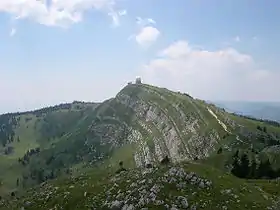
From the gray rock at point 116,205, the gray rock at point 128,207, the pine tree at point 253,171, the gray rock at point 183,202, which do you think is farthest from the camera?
the pine tree at point 253,171

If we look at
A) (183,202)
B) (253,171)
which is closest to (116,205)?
(183,202)

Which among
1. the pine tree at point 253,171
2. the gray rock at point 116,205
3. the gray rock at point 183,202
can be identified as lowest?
the pine tree at point 253,171

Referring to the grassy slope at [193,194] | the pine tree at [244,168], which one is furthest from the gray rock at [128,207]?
the pine tree at [244,168]

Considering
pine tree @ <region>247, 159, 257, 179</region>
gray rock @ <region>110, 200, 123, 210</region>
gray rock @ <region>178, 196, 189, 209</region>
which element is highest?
gray rock @ <region>178, 196, 189, 209</region>

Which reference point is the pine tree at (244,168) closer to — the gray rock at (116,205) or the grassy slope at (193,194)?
the grassy slope at (193,194)

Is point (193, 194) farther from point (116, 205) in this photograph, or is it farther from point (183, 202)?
A: point (116, 205)

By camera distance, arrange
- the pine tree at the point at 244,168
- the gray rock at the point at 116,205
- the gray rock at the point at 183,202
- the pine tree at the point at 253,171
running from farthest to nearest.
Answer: the pine tree at the point at 244,168 → the pine tree at the point at 253,171 → the gray rock at the point at 116,205 → the gray rock at the point at 183,202

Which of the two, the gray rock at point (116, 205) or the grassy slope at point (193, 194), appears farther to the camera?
the gray rock at point (116, 205)

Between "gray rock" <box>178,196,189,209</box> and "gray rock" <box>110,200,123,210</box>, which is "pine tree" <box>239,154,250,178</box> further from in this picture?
"gray rock" <box>178,196,189,209</box>

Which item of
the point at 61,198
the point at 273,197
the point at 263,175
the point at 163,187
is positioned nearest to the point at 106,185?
the point at 61,198

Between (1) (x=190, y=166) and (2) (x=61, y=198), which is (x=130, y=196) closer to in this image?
(1) (x=190, y=166)

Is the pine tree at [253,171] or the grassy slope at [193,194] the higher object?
the grassy slope at [193,194]

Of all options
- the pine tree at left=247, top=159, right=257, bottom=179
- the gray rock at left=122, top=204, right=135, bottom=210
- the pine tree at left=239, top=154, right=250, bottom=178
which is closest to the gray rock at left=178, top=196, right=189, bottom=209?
the gray rock at left=122, top=204, right=135, bottom=210
